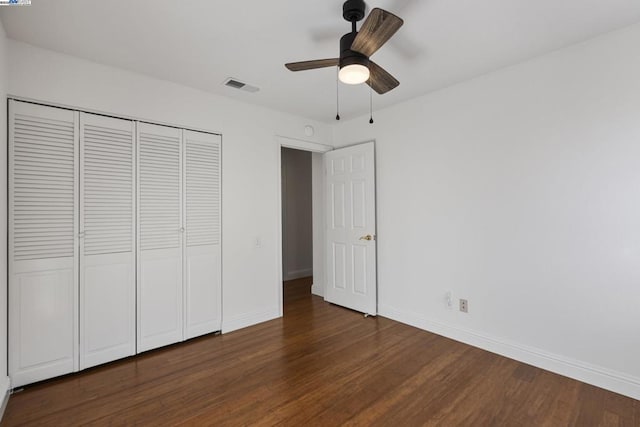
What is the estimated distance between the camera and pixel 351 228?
4.03 metres

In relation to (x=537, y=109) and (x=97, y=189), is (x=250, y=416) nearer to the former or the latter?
(x=97, y=189)

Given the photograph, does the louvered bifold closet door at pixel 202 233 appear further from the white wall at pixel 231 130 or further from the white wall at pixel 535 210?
the white wall at pixel 535 210

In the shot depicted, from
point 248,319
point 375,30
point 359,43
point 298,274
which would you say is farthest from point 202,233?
point 298,274

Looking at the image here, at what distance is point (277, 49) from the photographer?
7.91 ft

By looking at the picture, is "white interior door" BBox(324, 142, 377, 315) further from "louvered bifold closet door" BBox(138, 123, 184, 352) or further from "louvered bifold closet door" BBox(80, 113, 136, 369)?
"louvered bifold closet door" BBox(80, 113, 136, 369)

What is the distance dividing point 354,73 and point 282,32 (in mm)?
739

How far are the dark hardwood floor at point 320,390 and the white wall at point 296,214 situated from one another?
112 inches

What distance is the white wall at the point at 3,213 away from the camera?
2.09 meters

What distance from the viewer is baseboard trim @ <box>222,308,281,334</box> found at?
3348 millimetres

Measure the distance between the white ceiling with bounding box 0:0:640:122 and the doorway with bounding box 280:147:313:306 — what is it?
9.97 ft

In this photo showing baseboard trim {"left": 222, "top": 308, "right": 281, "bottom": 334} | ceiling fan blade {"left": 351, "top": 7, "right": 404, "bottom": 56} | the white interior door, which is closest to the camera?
ceiling fan blade {"left": 351, "top": 7, "right": 404, "bottom": 56}

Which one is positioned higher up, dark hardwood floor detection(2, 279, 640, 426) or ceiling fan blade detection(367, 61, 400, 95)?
ceiling fan blade detection(367, 61, 400, 95)

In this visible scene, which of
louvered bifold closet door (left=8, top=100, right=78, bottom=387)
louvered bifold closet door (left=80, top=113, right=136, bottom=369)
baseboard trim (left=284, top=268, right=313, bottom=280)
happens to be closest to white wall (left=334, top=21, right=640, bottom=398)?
baseboard trim (left=284, top=268, right=313, bottom=280)

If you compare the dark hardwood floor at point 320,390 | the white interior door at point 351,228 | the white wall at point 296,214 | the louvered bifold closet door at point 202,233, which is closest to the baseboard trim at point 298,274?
the white wall at point 296,214
